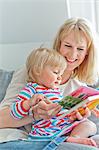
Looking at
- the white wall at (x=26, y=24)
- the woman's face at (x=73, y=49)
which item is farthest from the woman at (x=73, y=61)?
the white wall at (x=26, y=24)

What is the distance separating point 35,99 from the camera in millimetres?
1510

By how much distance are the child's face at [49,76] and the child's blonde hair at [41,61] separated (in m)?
0.02

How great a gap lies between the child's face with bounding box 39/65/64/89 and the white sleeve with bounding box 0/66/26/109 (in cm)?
17

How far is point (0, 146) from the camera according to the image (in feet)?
4.70

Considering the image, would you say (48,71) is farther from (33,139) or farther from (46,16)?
(46,16)

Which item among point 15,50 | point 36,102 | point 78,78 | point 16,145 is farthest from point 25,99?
point 15,50

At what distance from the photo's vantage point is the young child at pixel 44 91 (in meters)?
1.56

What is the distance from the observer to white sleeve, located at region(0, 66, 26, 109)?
1.70 metres

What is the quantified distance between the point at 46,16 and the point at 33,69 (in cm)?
69

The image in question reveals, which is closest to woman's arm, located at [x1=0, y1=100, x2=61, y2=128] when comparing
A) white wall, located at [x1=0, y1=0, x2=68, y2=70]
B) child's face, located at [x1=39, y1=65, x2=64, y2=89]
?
child's face, located at [x1=39, y1=65, x2=64, y2=89]

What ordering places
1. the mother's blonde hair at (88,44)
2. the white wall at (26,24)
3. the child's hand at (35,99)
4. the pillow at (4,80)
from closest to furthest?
1. the child's hand at (35,99)
2. the mother's blonde hair at (88,44)
3. the pillow at (4,80)
4. the white wall at (26,24)

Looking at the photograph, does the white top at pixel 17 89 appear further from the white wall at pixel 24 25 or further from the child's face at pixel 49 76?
the white wall at pixel 24 25

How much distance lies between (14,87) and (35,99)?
259 millimetres

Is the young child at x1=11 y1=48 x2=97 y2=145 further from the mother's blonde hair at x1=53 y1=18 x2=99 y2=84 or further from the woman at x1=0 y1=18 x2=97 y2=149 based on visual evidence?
the mother's blonde hair at x1=53 y1=18 x2=99 y2=84
